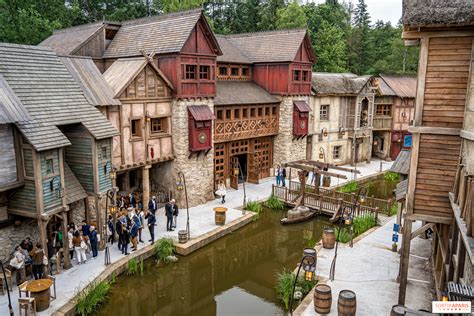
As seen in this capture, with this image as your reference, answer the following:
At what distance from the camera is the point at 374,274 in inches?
578

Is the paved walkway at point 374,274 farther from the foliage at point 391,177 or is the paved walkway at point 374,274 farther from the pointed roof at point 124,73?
the foliage at point 391,177

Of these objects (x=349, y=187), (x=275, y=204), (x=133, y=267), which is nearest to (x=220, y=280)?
(x=133, y=267)

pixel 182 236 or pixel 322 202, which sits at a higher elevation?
pixel 322 202

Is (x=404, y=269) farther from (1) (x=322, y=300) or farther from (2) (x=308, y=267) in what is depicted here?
(2) (x=308, y=267)

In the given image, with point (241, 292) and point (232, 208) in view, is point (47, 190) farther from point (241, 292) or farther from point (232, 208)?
point (232, 208)

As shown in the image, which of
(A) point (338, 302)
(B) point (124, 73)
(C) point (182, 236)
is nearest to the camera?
(A) point (338, 302)

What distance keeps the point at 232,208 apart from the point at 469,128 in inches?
563

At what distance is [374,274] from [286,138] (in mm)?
16020

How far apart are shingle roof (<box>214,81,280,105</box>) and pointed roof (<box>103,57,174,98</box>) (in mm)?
5532

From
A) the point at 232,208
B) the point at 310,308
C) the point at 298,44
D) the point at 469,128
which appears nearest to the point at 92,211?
the point at 232,208

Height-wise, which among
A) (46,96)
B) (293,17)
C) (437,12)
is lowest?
(46,96)

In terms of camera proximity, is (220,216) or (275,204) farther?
(275,204)

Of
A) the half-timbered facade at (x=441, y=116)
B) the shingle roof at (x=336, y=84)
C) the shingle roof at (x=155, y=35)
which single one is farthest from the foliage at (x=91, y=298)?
the shingle roof at (x=336, y=84)

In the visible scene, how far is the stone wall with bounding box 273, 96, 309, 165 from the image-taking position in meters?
29.1
